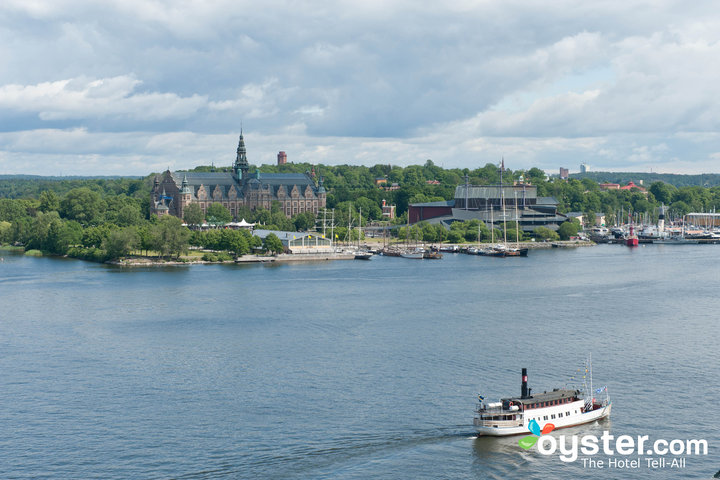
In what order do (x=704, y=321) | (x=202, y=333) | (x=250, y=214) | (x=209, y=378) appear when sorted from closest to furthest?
(x=209, y=378) → (x=202, y=333) → (x=704, y=321) → (x=250, y=214)

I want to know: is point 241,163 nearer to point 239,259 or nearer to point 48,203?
point 48,203

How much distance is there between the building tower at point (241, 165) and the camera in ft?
571

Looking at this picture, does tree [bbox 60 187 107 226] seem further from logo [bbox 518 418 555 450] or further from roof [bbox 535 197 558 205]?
logo [bbox 518 418 555 450]

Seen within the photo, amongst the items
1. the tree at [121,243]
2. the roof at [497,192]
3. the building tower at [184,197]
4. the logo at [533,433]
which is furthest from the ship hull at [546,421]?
the roof at [497,192]

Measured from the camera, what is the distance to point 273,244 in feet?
402

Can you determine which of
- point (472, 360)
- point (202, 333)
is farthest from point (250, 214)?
point (472, 360)

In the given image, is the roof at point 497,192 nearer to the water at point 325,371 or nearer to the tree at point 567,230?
the tree at point 567,230

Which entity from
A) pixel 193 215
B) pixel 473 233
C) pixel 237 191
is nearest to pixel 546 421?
pixel 473 233

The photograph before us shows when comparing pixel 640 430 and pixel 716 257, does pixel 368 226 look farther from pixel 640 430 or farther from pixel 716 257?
pixel 640 430

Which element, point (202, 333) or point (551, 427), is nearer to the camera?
point (551, 427)

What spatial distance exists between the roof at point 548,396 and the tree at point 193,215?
4543 inches

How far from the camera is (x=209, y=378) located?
46.9m

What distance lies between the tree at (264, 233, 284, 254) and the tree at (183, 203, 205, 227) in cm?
3063

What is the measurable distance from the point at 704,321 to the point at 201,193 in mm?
116632
